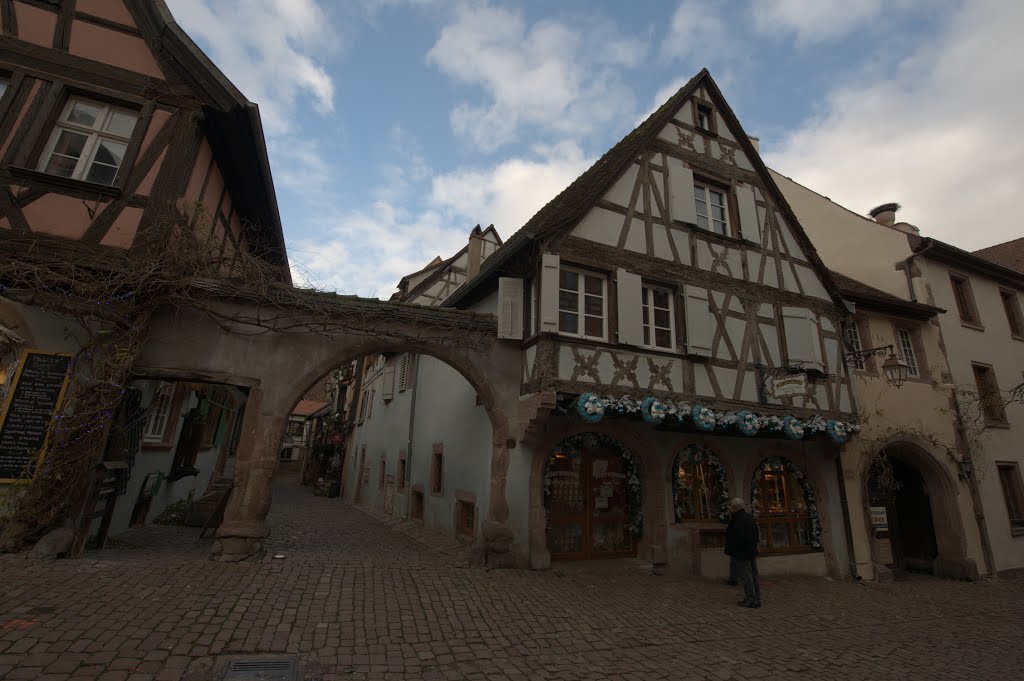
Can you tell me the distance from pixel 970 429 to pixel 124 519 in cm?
1825

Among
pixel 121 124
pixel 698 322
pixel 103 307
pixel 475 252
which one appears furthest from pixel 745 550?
pixel 475 252

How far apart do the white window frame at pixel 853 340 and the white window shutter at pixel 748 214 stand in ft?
11.0

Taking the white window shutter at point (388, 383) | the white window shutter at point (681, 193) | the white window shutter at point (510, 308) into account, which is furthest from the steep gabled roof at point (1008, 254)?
the white window shutter at point (388, 383)

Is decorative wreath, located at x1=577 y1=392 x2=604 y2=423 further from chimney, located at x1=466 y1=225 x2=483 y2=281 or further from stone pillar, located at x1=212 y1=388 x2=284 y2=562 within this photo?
chimney, located at x1=466 y1=225 x2=483 y2=281

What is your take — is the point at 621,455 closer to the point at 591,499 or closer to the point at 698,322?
the point at 591,499

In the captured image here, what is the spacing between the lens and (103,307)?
6152 millimetres

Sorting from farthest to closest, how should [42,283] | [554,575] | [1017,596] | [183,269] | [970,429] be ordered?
[970,429], [1017,596], [554,575], [183,269], [42,283]

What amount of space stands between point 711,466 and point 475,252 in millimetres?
9619

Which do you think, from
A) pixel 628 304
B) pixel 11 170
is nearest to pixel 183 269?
pixel 11 170

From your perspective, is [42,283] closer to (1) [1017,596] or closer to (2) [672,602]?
(2) [672,602]

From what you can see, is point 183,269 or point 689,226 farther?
point 689,226

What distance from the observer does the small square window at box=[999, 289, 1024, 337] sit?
14352mm

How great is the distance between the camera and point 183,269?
21.3 ft

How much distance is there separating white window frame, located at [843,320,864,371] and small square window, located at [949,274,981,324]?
4.02 m
